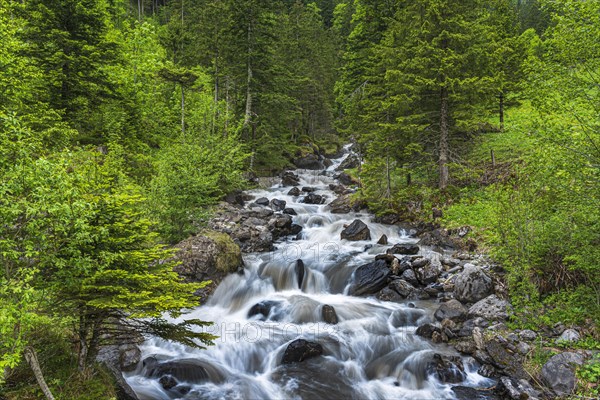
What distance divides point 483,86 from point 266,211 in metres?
13.8

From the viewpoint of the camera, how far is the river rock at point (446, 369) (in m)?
8.88

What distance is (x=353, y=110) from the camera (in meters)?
23.6

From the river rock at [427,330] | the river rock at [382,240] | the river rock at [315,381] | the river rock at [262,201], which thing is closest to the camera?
Answer: the river rock at [315,381]

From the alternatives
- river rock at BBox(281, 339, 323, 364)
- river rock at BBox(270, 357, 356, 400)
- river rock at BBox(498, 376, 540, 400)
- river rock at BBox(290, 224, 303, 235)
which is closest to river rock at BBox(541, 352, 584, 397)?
river rock at BBox(498, 376, 540, 400)

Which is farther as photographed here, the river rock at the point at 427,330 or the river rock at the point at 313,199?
the river rock at the point at 313,199

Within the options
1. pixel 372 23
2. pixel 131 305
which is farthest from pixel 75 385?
pixel 372 23

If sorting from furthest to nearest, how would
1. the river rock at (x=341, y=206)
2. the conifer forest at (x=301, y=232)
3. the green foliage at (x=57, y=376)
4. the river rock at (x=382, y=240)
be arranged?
the river rock at (x=341, y=206)
the river rock at (x=382, y=240)
the conifer forest at (x=301, y=232)
the green foliage at (x=57, y=376)

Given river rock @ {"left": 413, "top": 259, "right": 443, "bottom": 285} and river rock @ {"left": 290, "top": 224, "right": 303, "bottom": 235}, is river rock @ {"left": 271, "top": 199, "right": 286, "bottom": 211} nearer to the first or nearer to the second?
river rock @ {"left": 290, "top": 224, "right": 303, "bottom": 235}

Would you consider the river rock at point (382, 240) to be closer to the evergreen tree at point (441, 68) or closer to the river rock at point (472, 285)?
the evergreen tree at point (441, 68)

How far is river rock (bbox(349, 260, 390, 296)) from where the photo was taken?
13688 millimetres

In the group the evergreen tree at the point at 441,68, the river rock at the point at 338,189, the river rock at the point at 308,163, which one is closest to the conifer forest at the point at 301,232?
the evergreen tree at the point at 441,68

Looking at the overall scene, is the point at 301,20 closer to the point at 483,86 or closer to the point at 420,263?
the point at 483,86

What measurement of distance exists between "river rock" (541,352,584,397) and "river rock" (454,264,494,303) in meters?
3.71

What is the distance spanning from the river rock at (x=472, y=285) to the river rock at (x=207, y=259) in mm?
8765
